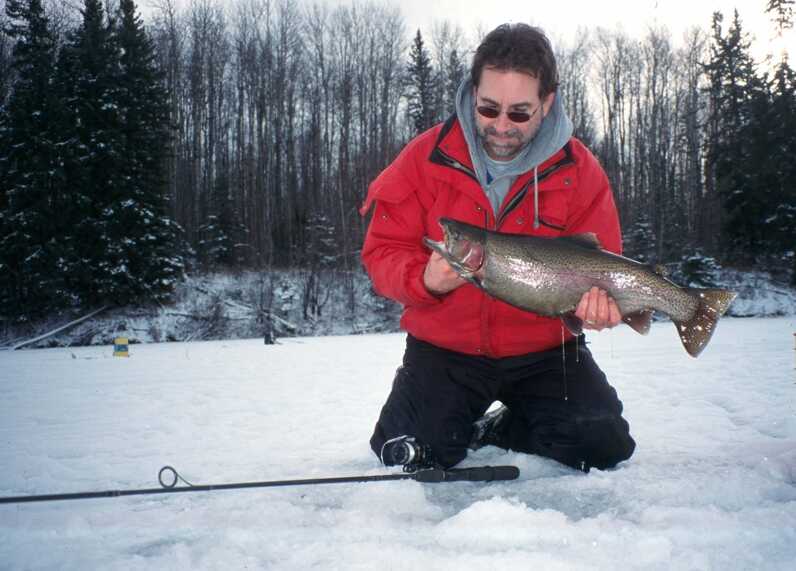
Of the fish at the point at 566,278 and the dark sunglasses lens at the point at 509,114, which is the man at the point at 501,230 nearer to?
the dark sunglasses lens at the point at 509,114

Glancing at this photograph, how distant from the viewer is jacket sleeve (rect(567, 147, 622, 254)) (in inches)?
128

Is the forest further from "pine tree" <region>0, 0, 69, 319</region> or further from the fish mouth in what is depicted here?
the fish mouth

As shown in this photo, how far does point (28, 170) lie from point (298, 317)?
35.1 ft

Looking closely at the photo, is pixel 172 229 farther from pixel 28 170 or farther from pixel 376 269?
pixel 376 269

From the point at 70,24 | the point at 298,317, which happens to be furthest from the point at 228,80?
the point at 298,317

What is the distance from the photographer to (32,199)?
1845 cm

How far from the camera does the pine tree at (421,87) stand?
29422 mm

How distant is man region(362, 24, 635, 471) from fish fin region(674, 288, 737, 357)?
1.82 feet

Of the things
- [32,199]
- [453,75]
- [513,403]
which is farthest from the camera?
[453,75]

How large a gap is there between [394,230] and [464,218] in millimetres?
428

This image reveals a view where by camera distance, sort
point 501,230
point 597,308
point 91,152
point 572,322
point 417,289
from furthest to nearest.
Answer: point 91,152 < point 501,230 < point 417,289 < point 572,322 < point 597,308

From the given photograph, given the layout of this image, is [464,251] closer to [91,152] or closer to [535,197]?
[535,197]

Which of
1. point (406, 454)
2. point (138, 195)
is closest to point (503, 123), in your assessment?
point (406, 454)

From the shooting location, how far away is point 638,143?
34656 millimetres
